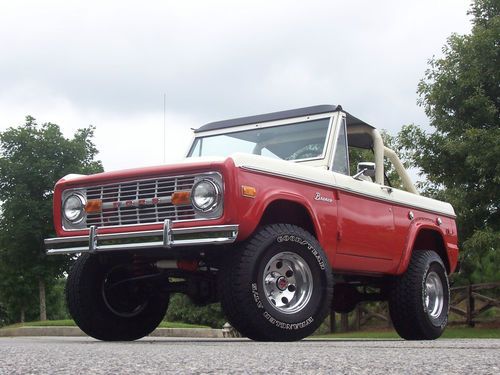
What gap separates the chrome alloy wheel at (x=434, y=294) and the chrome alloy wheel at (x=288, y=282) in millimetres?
2506

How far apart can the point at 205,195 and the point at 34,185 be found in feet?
83.9

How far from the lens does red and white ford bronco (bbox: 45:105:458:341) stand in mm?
5988

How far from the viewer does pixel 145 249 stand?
6445mm

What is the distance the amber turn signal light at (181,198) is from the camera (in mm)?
6133

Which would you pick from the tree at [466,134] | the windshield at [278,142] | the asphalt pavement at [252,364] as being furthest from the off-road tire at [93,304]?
the tree at [466,134]

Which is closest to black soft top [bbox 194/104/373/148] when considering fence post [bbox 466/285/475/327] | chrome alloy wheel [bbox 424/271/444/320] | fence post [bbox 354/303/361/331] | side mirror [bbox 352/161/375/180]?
side mirror [bbox 352/161/375/180]

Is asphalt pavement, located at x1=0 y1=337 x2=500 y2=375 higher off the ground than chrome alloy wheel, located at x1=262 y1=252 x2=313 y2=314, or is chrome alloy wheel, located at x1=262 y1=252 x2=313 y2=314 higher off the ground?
chrome alloy wheel, located at x1=262 y1=252 x2=313 y2=314

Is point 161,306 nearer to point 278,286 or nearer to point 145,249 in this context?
point 145,249

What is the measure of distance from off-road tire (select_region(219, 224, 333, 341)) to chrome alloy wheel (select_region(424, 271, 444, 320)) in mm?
2450

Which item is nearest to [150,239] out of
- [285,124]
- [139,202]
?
[139,202]

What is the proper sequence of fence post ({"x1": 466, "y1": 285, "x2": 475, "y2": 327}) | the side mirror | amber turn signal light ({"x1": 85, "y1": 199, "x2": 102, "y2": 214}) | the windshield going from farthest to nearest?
fence post ({"x1": 466, "y1": 285, "x2": 475, "y2": 327}), the windshield, the side mirror, amber turn signal light ({"x1": 85, "y1": 199, "x2": 102, "y2": 214})

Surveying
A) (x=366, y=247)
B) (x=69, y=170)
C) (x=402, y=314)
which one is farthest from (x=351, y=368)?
(x=69, y=170)

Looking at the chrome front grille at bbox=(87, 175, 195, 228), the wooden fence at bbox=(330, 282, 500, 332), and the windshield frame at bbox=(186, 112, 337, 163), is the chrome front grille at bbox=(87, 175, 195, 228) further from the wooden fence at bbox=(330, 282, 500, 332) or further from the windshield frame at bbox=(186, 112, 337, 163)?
the wooden fence at bbox=(330, 282, 500, 332)

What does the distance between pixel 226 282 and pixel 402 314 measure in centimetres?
285
